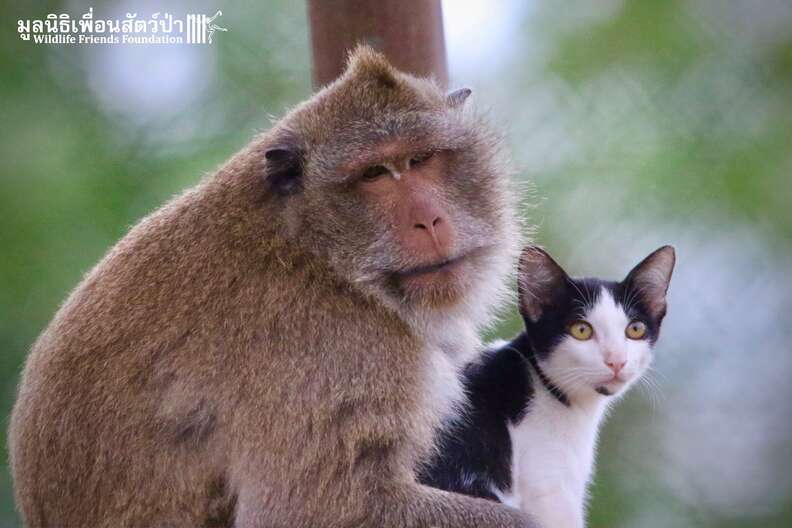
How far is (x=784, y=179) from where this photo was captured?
580 cm

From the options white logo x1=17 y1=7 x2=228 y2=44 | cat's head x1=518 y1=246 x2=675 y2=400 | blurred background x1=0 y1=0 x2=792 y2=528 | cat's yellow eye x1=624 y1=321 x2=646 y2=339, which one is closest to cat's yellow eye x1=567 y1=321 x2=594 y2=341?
cat's head x1=518 y1=246 x2=675 y2=400

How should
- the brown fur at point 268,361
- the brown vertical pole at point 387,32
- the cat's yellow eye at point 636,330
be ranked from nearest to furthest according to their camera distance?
the brown fur at point 268,361, the cat's yellow eye at point 636,330, the brown vertical pole at point 387,32

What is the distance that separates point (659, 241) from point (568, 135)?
0.72 metres

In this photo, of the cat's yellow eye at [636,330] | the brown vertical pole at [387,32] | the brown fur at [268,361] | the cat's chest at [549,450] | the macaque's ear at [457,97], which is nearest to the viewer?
the brown fur at [268,361]

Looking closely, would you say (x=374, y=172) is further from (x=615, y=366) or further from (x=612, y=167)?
(x=612, y=167)

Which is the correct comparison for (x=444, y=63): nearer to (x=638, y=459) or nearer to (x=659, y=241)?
(x=659, y=241)

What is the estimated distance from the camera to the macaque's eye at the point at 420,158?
3323 millimetres

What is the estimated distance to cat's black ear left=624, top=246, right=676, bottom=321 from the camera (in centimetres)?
343

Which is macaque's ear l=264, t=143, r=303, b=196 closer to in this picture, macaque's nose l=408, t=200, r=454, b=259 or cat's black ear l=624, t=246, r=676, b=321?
macaque's nose l=408, t=200, r=454, b=259

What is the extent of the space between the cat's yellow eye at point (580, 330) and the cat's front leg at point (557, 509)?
0.44 meters

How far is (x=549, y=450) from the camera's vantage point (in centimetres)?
337

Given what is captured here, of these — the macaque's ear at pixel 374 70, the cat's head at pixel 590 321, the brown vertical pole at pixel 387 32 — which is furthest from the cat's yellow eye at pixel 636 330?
the brown vertical pole at pixel 387 32

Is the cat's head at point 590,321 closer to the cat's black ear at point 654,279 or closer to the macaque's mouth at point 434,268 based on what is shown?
the cat's black ear at point 654,279

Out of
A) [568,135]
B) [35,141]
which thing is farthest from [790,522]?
[35,141]
